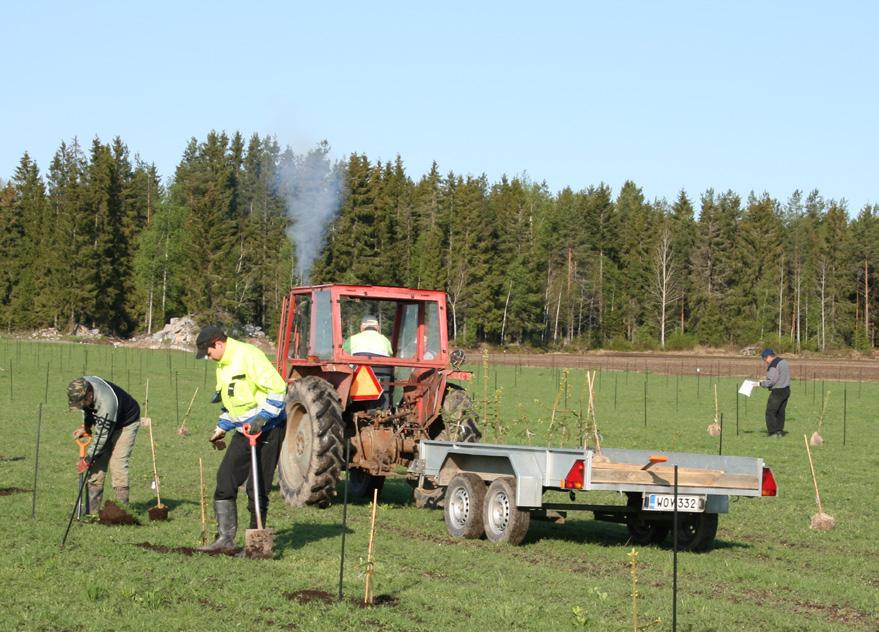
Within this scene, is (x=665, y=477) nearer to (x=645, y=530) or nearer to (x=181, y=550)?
(x=645, y=530)

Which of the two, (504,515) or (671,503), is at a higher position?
(671,503)

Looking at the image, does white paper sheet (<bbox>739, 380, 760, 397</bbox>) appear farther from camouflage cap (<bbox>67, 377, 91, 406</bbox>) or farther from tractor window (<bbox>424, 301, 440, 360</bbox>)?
camouflage cap (<bbox>67, 377, 91, 406</bbox>)

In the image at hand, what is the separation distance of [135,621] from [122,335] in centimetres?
9200

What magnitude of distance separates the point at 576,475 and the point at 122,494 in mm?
5351

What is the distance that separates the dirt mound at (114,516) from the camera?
11.9 meters

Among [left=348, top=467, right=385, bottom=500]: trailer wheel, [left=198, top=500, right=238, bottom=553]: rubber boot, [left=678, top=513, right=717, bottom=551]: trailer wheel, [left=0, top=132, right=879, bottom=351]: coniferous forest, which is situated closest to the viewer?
[left=198, top=500, right=238, bottom=553]: rubber boot

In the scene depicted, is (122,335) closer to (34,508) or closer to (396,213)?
(396,213)

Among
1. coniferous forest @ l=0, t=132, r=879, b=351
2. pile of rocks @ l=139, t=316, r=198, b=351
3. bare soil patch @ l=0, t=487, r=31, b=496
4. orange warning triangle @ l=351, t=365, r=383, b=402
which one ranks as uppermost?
coniferous forest @ l=0, t=132, r=879, b=351

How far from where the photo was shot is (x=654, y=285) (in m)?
103

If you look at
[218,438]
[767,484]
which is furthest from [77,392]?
[767,484]

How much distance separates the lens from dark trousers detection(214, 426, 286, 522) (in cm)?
1062

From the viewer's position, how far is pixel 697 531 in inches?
474

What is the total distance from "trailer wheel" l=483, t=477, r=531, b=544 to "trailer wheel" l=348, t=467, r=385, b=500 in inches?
162

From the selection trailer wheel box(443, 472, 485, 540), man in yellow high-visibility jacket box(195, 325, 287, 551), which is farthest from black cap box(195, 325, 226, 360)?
trailer wheel box(443, 472, 485, 540)
